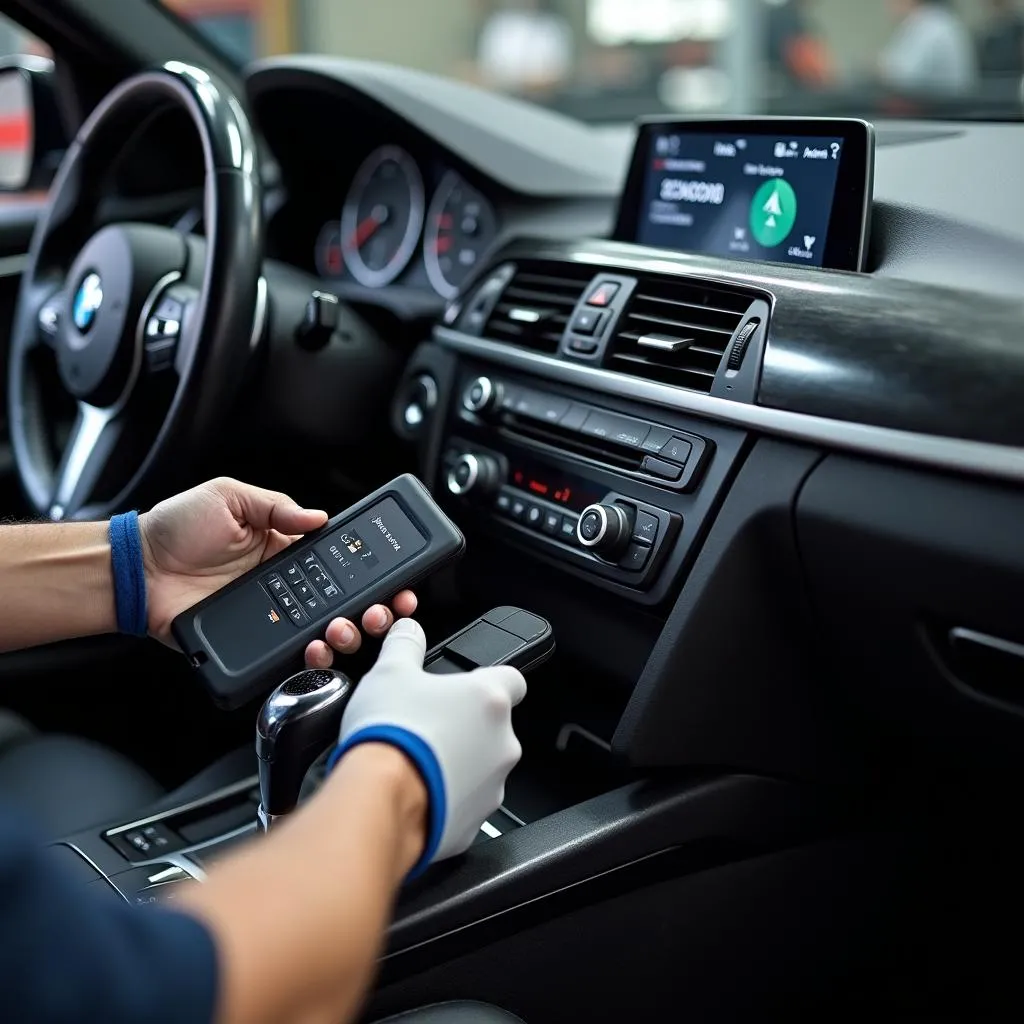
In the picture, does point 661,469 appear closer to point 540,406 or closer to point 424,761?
point 540,406

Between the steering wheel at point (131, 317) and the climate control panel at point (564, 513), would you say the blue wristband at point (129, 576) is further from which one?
the climate control panel at point (564, 513)

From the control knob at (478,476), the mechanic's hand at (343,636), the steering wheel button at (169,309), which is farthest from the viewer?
the steering wheel button at (169,309)

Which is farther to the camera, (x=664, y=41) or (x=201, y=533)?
(x=664, y=41)

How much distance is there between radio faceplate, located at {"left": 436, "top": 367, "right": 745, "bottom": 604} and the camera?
1020 mm

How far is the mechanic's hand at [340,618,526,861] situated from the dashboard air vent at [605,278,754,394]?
337mm

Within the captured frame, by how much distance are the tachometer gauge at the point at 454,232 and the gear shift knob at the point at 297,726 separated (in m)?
0.73

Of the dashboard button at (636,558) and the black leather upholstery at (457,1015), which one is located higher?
the dashboard button at (636,558)

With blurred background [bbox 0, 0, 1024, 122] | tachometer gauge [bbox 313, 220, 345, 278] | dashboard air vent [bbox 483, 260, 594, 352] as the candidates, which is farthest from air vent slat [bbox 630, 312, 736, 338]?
blurred background [bbox 0, 0, 1024, 122]

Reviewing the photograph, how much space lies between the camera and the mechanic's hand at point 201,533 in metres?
1.05

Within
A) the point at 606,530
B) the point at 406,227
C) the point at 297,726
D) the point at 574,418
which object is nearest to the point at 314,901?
the point at 297,726

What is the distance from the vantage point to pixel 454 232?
5.13 feet

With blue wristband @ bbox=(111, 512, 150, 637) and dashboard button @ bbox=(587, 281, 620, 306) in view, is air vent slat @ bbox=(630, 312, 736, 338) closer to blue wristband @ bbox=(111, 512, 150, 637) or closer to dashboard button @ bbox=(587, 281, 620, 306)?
dashboard button @ bbox=(587, 281, 620, 306)

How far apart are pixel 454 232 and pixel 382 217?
0.15 meters

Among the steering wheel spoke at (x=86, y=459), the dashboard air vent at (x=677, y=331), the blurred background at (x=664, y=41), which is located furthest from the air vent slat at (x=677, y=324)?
the blurred background at (x=664, y=41)
